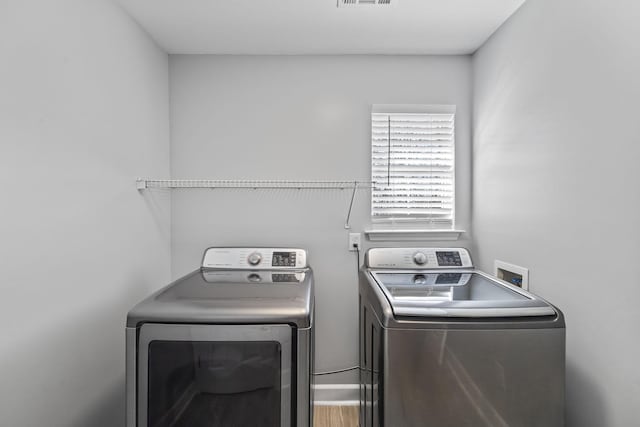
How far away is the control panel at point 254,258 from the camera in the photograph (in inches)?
74.2

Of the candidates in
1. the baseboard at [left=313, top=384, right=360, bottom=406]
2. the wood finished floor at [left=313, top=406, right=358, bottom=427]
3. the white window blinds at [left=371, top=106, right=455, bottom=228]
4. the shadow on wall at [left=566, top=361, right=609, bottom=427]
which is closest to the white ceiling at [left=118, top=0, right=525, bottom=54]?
the white window blinds at [left=371, top=106, right=455, bottom=228]

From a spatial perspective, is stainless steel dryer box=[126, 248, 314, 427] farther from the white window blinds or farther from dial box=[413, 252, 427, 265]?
the white window blinds

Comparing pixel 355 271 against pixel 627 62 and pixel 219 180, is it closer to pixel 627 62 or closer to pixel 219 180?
pixel 219 180

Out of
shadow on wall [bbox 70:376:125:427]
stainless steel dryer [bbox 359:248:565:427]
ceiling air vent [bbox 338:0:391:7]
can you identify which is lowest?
shadow on wall [bbox 70:376:125:427]

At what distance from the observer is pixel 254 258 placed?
6.21 feet

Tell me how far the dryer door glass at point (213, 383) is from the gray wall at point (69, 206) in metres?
0.40

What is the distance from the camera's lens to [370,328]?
5.02ft

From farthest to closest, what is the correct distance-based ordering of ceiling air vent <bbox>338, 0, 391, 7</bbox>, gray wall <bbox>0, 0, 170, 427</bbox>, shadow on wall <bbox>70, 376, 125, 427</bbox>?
ceiling air vent <bbox>338, 0, 391, 7</bbox> < shadow on wall <bbox>70, 376, 125, 427</bbox> < gray wall <bbox>0, 0, 170, 427</bbox>

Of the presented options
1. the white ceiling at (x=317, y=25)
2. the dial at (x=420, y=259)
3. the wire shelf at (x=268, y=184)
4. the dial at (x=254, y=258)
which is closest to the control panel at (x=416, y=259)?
the dial at (x=420, y=259)

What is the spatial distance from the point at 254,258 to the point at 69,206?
92 cm

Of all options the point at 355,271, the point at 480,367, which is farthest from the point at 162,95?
the point at 480,367

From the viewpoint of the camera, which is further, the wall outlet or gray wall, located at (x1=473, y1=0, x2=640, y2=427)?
the wall outlet

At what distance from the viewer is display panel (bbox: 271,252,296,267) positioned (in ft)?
6.23

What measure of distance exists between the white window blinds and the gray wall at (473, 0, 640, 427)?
40cm
